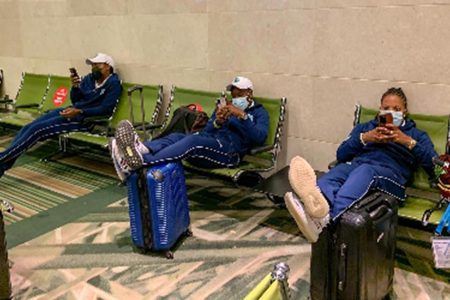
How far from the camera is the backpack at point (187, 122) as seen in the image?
3.78 meters

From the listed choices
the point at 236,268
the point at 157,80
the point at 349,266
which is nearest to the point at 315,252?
the point at 349,266

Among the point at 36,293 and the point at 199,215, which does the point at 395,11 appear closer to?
the point at 199,215

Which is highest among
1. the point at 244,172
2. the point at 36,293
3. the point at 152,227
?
the point at 244,172

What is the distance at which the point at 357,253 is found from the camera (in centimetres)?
213

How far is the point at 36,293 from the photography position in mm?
2539

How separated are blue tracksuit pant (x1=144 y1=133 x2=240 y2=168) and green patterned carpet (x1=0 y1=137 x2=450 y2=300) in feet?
1.46

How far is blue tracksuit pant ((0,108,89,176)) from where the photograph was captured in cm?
424

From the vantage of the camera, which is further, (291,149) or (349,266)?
(291,149)

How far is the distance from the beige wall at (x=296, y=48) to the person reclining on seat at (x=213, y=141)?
11.7 inches

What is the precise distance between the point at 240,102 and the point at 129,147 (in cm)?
117

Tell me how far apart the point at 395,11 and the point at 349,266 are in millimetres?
1827

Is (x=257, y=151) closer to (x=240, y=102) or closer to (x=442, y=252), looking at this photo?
(x=240, y=102)

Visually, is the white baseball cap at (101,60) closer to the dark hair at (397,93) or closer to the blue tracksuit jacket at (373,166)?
the blue tracksuit jacket at (373,166)

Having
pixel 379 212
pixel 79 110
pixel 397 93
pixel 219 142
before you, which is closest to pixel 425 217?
pixel 379 212
